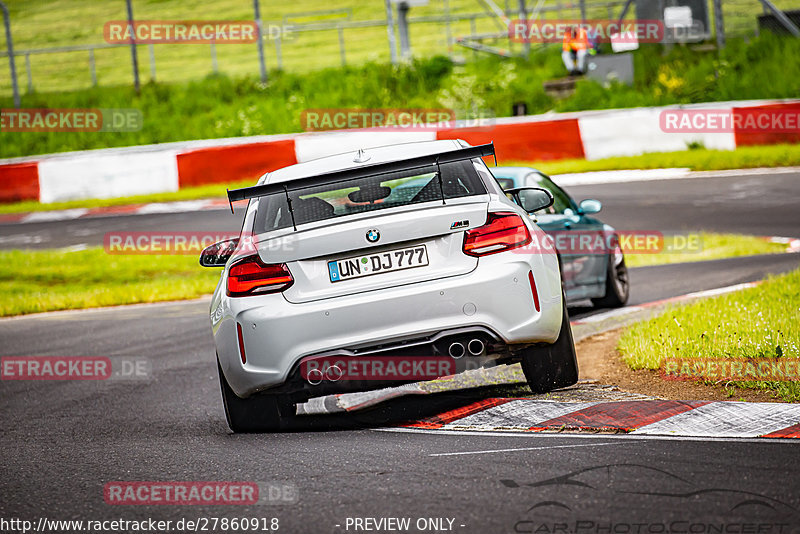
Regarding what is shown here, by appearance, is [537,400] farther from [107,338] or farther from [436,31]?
[436,31]

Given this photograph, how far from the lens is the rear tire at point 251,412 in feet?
22.9

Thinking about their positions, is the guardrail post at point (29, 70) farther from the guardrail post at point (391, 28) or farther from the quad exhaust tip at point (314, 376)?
the quad exhaust tip at point (314, 376)

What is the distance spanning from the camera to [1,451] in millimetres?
7090

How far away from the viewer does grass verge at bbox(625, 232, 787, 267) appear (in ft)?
49.0

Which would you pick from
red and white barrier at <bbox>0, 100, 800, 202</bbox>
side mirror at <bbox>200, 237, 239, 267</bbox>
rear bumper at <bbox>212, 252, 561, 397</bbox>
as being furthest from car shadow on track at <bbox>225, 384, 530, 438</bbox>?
red and white barrier at <bbox>0, 100, 800, 202</bbox>

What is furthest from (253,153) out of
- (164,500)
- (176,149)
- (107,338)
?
(164,500)

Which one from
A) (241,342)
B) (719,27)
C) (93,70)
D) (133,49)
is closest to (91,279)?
(241,342)

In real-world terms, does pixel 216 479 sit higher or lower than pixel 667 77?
lower

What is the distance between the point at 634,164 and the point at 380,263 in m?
15.8

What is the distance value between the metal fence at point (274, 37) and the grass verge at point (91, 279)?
36.1 ft

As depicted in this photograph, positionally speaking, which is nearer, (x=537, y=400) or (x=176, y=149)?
(x=537, y=400)

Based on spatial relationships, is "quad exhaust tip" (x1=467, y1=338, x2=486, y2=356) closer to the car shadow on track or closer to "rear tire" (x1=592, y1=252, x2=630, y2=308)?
the car shadow on track

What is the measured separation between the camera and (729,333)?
8070 millimetres

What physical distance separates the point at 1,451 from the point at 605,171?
16.0m
